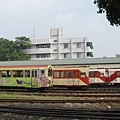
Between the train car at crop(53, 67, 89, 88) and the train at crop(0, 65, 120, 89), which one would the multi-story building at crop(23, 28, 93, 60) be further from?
the train car at crop(53, 67, 89, 88)

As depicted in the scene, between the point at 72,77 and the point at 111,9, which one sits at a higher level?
the point at 111,9

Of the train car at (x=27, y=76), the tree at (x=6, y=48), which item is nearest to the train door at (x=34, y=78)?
the train car at (x=27, y=76)

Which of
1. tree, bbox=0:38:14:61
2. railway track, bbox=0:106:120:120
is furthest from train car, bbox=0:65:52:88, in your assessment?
tree, bbox=0:38:14:61

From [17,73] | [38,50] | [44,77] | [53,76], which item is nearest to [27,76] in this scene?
[17,73]

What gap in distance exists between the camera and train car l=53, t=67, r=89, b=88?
28.7 metres

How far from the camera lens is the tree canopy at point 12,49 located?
73500 mm

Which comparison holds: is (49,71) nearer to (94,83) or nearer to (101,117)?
(94,83)

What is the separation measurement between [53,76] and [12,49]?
47740 millimetres

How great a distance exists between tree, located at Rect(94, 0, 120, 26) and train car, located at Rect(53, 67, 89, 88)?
16.8 meters

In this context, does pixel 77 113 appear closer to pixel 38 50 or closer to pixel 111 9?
A: pixel 111 9

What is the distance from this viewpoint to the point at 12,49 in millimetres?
74812

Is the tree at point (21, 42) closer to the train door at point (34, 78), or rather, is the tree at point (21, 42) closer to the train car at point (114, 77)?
the train car at point (114, 77)

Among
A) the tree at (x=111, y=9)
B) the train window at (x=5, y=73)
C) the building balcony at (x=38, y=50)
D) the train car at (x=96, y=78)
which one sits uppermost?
the building balcony at (x=38, y=50)

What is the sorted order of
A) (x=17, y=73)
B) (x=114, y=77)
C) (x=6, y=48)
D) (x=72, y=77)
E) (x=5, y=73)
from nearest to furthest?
(x=17, y=73)
(x=5, y=73)
(x=72, y=77)
(x=114, y=77)
(x=6, y=48)
